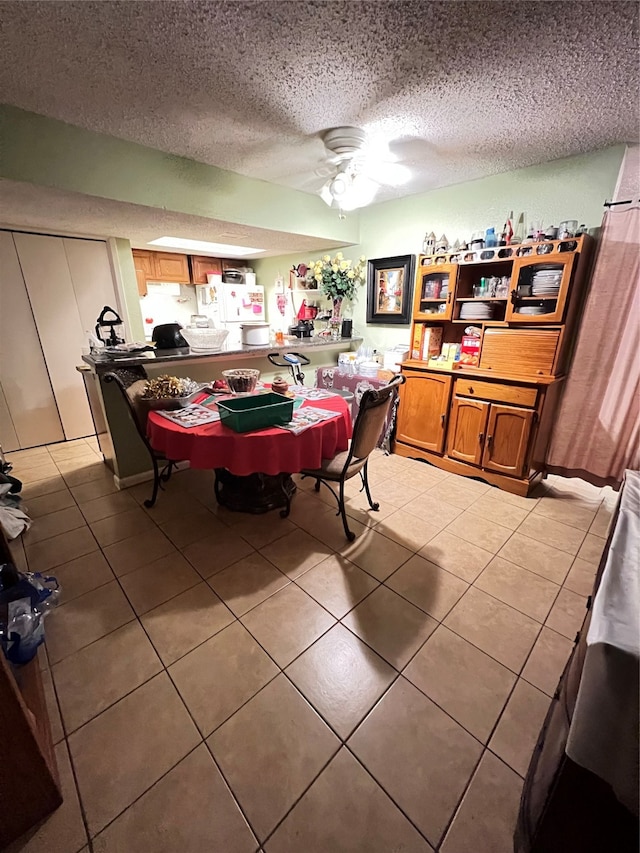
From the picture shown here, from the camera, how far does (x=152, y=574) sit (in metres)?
1.85

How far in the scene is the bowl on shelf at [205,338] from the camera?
2.78 meters

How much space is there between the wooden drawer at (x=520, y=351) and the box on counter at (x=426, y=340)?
0.47 meters

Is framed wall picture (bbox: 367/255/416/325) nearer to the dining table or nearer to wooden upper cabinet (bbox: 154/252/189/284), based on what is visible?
the dining table

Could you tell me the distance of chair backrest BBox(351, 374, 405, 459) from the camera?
1.80 metres

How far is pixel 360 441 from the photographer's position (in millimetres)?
1950

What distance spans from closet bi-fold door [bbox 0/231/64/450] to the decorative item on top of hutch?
3580 mm

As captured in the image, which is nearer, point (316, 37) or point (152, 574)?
point (316, 37)

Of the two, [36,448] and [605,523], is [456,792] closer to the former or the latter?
[605,523]

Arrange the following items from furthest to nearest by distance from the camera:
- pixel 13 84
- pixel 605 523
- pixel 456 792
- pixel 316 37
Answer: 1. pixel 605 523
2. pixel 13 84
3. pixel 316 37
4. pixel 456 792

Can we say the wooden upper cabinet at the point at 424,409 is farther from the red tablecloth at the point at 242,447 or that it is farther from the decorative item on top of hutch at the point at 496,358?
the red tablecloth at the point at 242,447

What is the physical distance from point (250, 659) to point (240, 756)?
321 mm

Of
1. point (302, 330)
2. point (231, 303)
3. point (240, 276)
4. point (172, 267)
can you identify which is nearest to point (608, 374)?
point (302, 330)

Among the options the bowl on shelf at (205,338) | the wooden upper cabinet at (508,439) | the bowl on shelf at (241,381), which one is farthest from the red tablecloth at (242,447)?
the wooden upper cabinet at (508,439)

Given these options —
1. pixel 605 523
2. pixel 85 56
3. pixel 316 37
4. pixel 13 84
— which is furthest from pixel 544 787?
pixel 13 84
